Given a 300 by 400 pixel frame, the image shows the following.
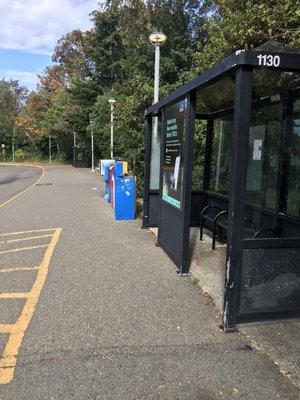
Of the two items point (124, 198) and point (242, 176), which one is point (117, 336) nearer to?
point (242, 176)

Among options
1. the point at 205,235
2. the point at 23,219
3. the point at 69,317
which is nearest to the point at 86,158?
the point at 23,219

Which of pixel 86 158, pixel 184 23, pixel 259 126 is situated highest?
pixel 184 23

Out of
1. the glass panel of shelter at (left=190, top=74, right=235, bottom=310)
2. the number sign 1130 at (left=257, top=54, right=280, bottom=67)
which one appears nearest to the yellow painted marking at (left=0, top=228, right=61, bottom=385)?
the glass panel of shelter at (left=190, top=74, right=235, bottom=310)

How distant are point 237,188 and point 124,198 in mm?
6945

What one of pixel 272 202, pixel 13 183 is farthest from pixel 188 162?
pixel 13 183

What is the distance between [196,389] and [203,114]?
654 centimetres

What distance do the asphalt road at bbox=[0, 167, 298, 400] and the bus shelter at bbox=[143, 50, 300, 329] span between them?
55 centimetres

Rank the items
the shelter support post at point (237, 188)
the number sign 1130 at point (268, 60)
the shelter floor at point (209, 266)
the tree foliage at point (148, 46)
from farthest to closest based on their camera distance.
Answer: the tree foliage at point (148, 46)
the shelter floor at point (209, 266)
the shelter support post at point (237, 188)
the number sign 1130 at point (268, 60)

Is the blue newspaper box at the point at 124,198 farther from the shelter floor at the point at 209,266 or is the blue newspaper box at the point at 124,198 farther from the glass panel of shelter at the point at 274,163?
the glass panel of shelter at the point at 274,163

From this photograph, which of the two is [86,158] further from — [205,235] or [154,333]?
[154,333]

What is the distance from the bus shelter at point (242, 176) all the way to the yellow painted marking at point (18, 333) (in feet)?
6.24

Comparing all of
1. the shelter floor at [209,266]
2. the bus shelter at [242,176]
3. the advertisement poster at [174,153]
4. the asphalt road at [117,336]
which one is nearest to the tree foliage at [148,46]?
the bus shelter at [242,176]

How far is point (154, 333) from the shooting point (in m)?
4.32

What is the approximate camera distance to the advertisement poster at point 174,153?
20.7ft
